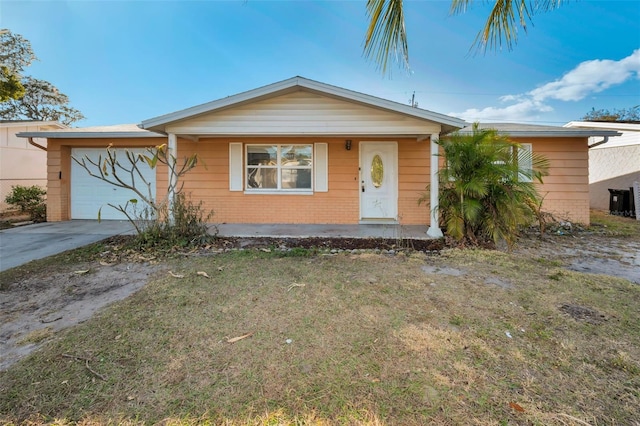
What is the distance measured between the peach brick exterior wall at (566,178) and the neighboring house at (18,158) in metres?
16.3

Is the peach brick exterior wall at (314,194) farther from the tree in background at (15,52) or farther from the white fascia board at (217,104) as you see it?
the tree in background at (15,52)

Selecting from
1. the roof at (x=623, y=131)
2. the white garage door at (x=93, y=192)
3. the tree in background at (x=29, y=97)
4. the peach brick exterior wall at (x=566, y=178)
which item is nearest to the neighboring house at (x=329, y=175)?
the peach brick exterior wall at (x=566, y=178)

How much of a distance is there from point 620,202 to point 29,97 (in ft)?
117

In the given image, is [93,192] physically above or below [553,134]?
below

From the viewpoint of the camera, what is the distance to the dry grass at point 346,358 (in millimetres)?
1789

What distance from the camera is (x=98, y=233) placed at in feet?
23.5

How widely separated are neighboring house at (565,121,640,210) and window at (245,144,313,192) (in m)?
10.3

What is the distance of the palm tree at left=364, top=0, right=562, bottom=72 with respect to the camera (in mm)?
2289

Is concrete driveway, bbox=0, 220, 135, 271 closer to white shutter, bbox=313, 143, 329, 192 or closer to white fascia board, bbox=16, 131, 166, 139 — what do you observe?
white fascia board, bbox=16, 131, 166, 139

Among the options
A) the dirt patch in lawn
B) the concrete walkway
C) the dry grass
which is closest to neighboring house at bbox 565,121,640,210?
the concrete walkway

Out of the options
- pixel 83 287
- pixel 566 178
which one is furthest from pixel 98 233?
A: pixel 566 178

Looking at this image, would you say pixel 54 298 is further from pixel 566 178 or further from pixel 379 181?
pixel 566 178

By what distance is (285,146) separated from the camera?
823cm

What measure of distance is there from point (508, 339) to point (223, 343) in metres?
2.38
